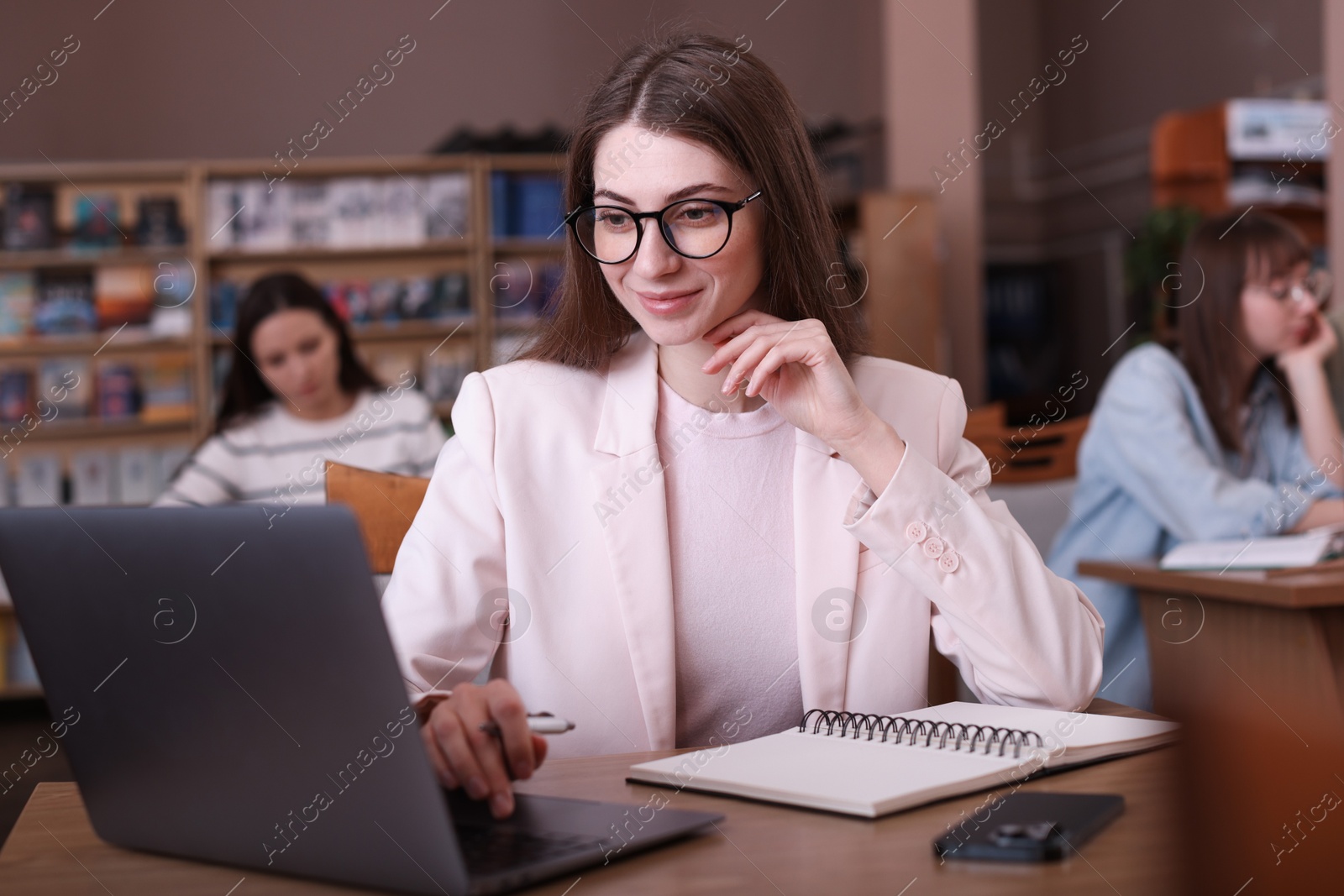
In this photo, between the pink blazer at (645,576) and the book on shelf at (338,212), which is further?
the book on shelf at (338,212)

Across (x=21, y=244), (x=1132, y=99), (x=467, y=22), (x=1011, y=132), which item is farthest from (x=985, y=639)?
(x=1011, y=132)

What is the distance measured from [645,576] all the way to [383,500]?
1.32ft

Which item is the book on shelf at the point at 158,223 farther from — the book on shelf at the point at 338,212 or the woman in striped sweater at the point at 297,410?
the woman in striped sweater at the point at 297,410

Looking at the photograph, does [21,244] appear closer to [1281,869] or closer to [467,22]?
[467,22]

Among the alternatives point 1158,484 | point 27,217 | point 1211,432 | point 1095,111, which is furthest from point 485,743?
point 1095,111

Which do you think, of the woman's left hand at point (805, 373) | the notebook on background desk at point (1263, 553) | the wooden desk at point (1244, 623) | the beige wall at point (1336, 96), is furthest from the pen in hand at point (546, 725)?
the beige wall at point (1336, 96)

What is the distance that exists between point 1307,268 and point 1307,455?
19.1 inches

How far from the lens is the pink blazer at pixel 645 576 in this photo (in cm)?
137

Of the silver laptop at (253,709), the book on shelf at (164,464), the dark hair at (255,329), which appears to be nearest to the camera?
the silver laptop at (253,709)

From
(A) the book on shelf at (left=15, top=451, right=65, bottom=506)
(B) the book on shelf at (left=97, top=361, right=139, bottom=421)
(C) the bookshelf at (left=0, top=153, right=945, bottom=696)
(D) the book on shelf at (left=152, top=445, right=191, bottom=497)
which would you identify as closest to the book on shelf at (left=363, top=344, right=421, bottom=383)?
(C) the bookshelf at (left=0, top=153, right=945, bottom=696)

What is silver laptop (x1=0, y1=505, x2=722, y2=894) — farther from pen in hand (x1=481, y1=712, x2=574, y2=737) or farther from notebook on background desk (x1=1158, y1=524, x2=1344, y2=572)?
notebook on background desk (x1=1158, y1=524, x2=1344, y2=572)

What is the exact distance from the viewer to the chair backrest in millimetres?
1648

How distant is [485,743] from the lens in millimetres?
945

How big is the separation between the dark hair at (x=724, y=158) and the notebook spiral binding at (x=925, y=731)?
0.61 metres
